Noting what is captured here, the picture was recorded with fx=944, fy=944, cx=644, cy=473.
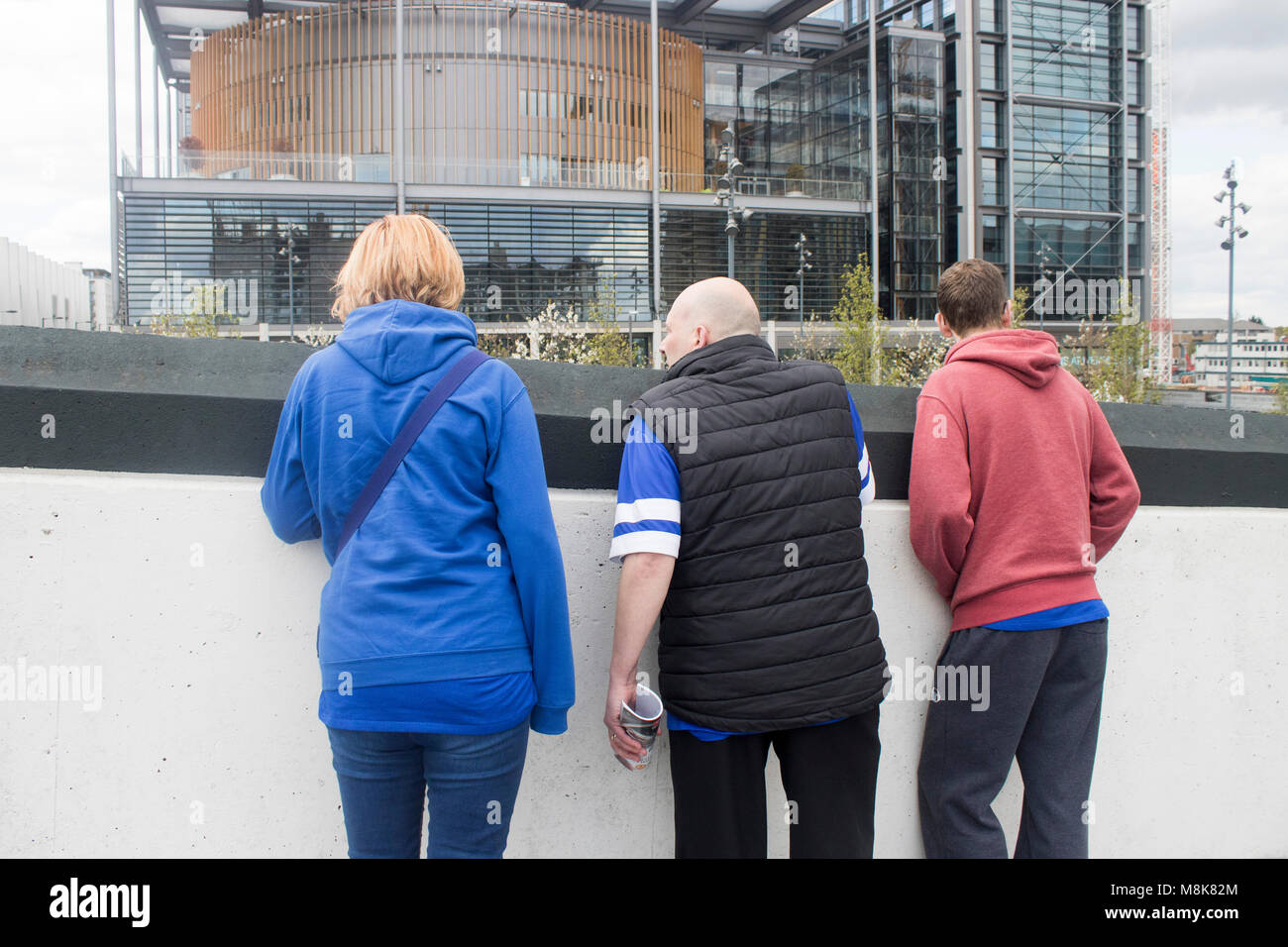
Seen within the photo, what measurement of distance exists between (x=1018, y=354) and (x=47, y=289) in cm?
7993

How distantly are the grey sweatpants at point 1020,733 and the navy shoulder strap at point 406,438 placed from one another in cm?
142

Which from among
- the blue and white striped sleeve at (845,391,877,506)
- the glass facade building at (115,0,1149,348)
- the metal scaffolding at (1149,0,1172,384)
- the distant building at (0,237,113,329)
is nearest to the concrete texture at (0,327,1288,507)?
the blue and white striped sleeve at (845,391,877,506)

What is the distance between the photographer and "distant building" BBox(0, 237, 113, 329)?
55.5 meters

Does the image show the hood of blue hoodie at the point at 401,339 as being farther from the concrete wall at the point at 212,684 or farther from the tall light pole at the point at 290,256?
the tall light pole at the point at 290,256

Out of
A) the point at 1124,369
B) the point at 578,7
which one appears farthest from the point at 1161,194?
the point at 1124,369

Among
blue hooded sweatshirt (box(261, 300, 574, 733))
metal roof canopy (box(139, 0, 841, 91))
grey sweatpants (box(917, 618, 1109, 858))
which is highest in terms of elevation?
metal roof canopy (box(139, 0, 841, 91))

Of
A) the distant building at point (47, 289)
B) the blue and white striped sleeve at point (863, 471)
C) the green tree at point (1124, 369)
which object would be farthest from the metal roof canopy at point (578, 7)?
the blue and white striped sleeve at point (863, 471)

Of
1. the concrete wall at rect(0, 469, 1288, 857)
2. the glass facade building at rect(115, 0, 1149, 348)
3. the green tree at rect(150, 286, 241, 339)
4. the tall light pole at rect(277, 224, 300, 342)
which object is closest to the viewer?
the concrete wall at rect(0, 469, 1288, 857)

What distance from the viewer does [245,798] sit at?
228 cm

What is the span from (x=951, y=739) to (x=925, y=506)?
2.04 ft

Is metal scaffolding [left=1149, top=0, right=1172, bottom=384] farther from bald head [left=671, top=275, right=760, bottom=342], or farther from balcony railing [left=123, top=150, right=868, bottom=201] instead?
bald head [left=671, top=275, right=760, bottom=342]

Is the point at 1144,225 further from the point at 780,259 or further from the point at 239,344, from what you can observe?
the point at 239,344

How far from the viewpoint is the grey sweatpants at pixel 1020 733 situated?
230 cm
